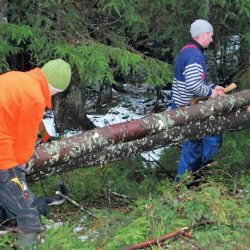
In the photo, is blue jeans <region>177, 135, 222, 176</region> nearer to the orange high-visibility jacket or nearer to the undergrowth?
the undergrowth

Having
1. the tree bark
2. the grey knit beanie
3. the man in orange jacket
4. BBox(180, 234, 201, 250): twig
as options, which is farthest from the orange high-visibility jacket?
the tree bark

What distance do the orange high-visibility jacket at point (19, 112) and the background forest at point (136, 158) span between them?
61cm

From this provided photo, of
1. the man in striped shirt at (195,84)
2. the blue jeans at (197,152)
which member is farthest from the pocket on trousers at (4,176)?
the blue jeans at (197,152)

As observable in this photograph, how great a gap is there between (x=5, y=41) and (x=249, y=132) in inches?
A: 142

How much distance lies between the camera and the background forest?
3.65 metres

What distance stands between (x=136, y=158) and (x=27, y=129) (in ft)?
11.5

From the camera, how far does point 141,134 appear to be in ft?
16.9

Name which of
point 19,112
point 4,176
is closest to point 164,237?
point 4,176

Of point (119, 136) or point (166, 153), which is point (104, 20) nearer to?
point (166, 153)

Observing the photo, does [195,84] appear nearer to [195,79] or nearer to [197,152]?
[195,79]

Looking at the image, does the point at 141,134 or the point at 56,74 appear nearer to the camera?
the point at 56,74

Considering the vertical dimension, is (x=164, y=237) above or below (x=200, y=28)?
below

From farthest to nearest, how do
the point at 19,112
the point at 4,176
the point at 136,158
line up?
the point at 136,158
the point at 4,176
the point at 19,112

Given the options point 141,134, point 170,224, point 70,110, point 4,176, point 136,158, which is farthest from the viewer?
point 70,110
